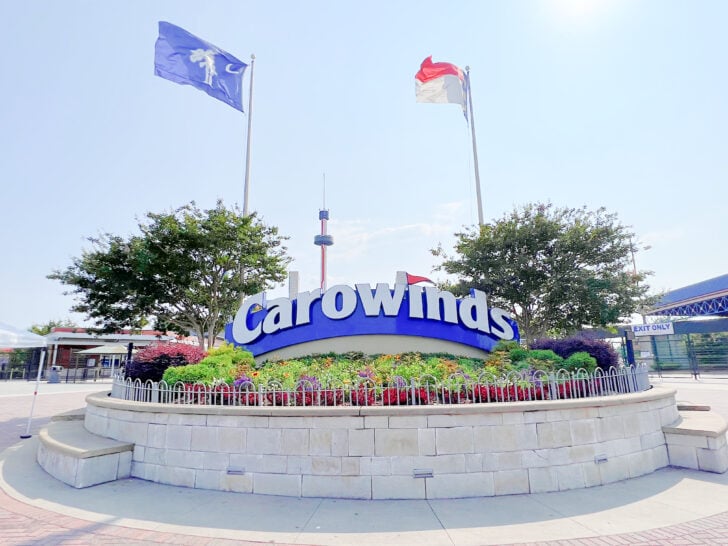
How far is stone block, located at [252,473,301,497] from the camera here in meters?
5.86

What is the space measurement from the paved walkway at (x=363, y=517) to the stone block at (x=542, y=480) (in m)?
0.12

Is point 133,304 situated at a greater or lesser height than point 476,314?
greater

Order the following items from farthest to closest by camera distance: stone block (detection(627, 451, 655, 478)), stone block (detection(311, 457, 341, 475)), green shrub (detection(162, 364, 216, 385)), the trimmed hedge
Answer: the trimmed hedge, green shrub (detection(162, 364, 216, 385)), stone block (detection(627, 451, 655, 478)), stone block (detection(311, 457, 341, 475))

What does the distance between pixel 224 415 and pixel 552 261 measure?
13099 millimetres

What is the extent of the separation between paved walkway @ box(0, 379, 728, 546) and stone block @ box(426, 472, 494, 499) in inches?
5.5

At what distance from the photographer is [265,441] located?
6.09 m

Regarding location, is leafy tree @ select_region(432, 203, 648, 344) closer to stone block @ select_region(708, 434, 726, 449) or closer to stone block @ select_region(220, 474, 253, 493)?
stone block @ select_region(708, 434, 726, 449)

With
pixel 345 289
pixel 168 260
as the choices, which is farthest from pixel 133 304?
pixel 345 289

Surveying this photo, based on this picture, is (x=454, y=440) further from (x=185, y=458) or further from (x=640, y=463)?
(x=185, y=458)

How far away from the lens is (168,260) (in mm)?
14672

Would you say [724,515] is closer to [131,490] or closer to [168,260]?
[131,490]

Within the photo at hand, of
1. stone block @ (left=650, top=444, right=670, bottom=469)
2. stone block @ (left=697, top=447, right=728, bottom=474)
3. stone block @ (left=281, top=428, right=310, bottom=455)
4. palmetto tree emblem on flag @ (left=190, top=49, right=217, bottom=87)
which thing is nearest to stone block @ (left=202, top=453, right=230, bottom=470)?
stone block @ (left=281, top=428, right=310, bottom=455)

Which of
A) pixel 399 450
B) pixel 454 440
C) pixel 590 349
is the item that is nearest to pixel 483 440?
pixel 454 440

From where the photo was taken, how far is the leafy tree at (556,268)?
1453 centimetres
